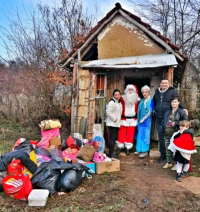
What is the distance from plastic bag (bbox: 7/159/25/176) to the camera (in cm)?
352

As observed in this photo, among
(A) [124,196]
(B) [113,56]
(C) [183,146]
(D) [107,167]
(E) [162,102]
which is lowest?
(A) [124,196]

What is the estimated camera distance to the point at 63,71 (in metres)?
9.64

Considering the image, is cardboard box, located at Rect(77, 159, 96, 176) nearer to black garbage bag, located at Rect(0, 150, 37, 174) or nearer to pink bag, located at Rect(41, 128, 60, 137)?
black garbage bag, located at Rect(0, 150, 37, 174)

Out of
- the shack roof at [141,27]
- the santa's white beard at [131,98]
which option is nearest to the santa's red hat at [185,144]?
the santa's white beard at [131,98]

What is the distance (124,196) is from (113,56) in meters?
4.66

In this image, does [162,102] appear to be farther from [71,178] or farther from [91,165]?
[71,178]

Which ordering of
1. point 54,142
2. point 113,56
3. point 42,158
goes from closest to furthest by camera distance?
1. point 42,158
2. point 54,142
3. point 113,56

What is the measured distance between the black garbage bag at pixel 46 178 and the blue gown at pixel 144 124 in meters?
2.80

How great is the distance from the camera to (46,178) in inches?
136

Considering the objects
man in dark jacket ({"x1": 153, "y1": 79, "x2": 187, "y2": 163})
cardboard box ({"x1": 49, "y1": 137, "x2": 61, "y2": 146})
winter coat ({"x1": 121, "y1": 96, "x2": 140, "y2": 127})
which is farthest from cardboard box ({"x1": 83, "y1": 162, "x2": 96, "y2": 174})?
man in dark jacket ({"x1": 153, "y1": 79, "x2": 187, "y2": 163})

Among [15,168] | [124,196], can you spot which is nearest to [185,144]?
[124,196]

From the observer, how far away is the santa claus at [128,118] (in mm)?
5699

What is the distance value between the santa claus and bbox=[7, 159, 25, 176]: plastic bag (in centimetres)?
300

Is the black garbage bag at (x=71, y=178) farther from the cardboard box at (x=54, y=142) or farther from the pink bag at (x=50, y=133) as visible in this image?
the pink bag at (x=50, y=133)
